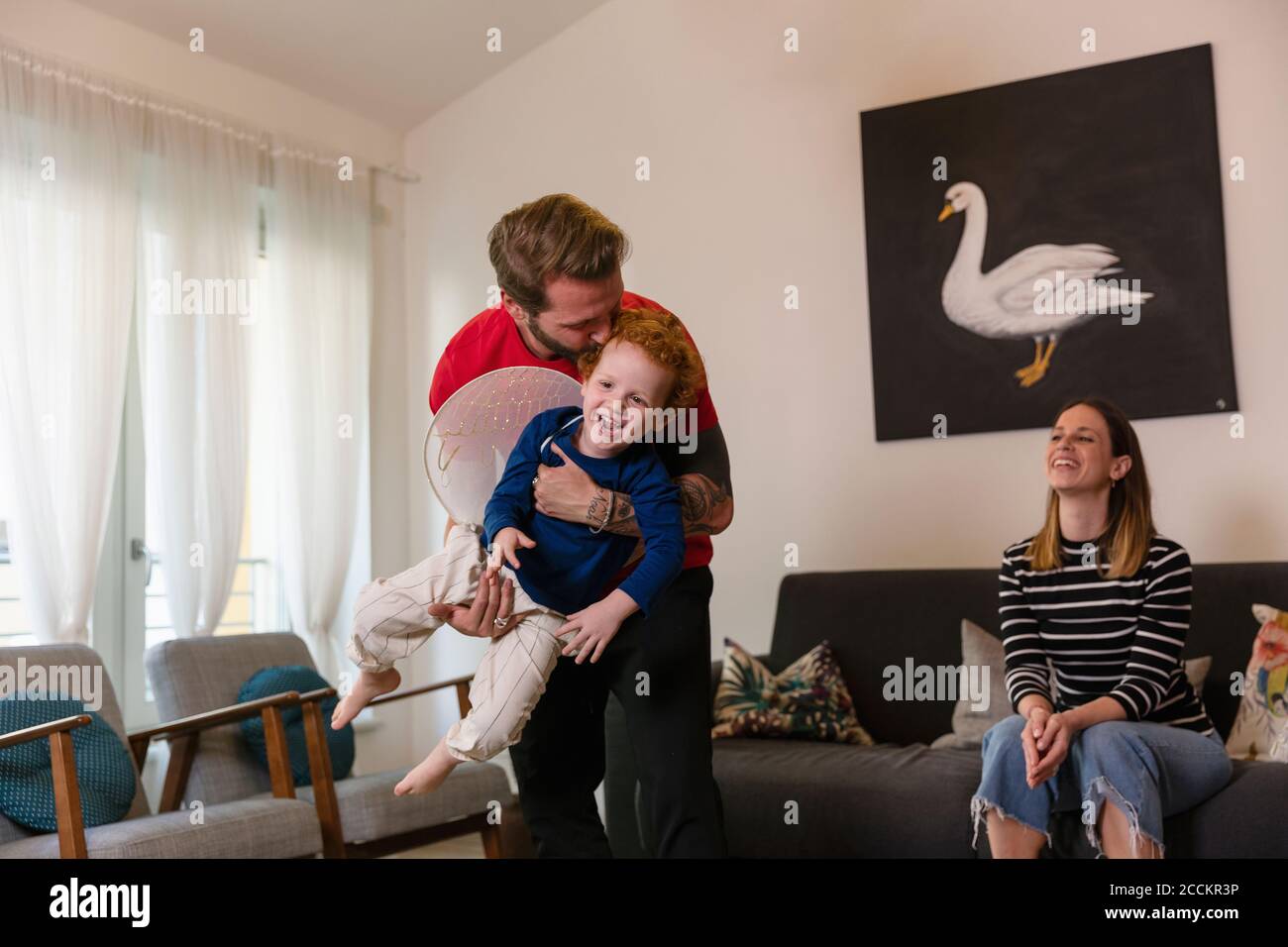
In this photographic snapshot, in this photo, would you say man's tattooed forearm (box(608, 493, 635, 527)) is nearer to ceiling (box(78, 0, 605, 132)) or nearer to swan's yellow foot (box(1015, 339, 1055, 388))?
swan's yellow foot (box(1015, 339, 1055, 388))

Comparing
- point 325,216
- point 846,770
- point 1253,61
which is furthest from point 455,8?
point 846,770

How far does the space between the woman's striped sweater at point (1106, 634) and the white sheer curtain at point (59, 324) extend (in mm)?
2547

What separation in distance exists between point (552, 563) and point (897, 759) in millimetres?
1622

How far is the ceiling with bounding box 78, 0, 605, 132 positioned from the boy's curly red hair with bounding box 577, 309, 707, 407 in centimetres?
286

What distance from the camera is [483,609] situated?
1.62 m

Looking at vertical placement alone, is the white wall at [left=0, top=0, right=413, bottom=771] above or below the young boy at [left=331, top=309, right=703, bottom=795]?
above

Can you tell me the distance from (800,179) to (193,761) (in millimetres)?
2592

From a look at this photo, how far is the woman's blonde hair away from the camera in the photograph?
2605mm

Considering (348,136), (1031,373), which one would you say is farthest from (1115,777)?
(348,136)

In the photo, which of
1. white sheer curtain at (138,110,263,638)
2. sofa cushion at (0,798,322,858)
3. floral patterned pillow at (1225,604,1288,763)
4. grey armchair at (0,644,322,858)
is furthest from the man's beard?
white sheer curtain at (138,110,263,638)

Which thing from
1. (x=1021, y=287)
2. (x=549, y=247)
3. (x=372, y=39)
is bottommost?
(x=549, y=247)

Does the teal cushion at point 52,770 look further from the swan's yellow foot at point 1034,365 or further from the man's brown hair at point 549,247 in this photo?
the swan's yellow foot at point 1034,365

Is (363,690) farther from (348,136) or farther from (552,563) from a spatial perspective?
(348,136)

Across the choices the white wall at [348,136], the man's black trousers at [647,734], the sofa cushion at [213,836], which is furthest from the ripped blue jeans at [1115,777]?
the white wall at [348,136]
